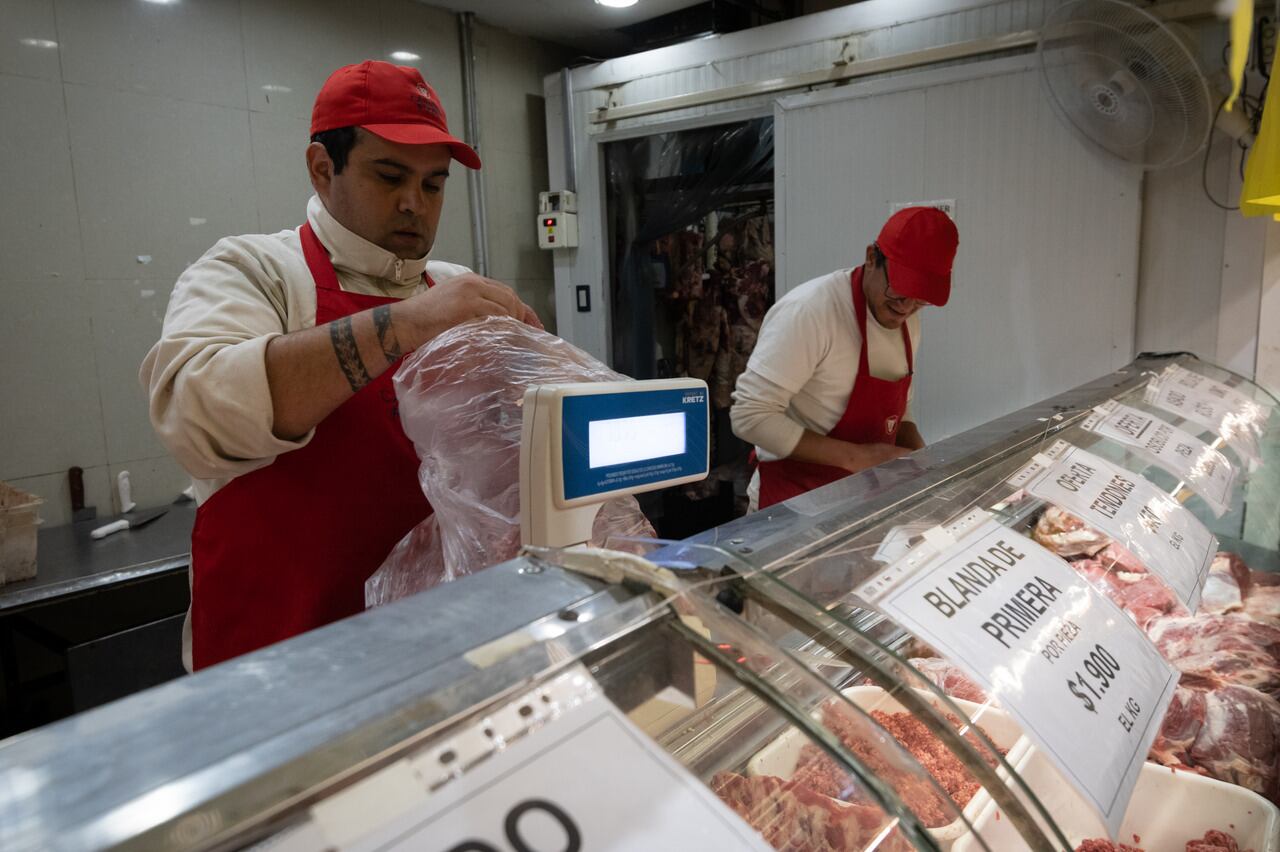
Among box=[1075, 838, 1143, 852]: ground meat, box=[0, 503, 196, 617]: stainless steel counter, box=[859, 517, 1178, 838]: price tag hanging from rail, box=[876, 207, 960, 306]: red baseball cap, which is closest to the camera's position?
box=[859, 517, 1178, 838]: price tag hanging from rail

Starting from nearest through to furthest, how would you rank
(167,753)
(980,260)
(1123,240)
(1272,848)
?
(167,753) → (1272,848) → (1123,240) → (980,260)

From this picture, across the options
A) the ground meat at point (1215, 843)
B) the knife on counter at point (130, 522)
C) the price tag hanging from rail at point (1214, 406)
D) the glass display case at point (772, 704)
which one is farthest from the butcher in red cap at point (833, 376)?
the knife on counter at point (130, 522)

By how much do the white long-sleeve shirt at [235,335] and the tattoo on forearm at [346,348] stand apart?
11 cm

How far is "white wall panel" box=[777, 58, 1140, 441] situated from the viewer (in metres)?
3.40

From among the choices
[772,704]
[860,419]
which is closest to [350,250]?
[772,704]

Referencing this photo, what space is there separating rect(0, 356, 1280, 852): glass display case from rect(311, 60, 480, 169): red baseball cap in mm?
988

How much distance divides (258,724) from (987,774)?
2.31 feet

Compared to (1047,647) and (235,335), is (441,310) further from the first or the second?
(1047,647)

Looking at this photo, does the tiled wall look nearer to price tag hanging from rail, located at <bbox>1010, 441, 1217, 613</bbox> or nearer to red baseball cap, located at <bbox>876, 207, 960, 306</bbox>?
red baseball cap, located at <bbox>876, 207, 960, 306</bbox>

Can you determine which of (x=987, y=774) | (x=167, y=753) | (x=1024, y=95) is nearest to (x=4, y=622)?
(x=167, y=753)

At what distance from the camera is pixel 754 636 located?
75 centimetres

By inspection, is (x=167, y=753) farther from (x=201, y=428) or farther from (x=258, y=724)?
(x=201, y=428)

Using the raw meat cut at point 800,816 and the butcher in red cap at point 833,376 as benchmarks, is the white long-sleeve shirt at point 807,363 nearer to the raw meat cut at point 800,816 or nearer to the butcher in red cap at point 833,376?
the butcher in red cap at point 833,376

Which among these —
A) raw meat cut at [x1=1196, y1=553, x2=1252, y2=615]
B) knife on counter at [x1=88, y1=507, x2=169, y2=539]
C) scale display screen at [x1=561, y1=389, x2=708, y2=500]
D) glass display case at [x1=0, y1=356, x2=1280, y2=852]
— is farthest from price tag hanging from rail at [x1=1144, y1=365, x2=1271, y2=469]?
knife on counter at [x1=88, y1=507, x2=169, y2=539]
